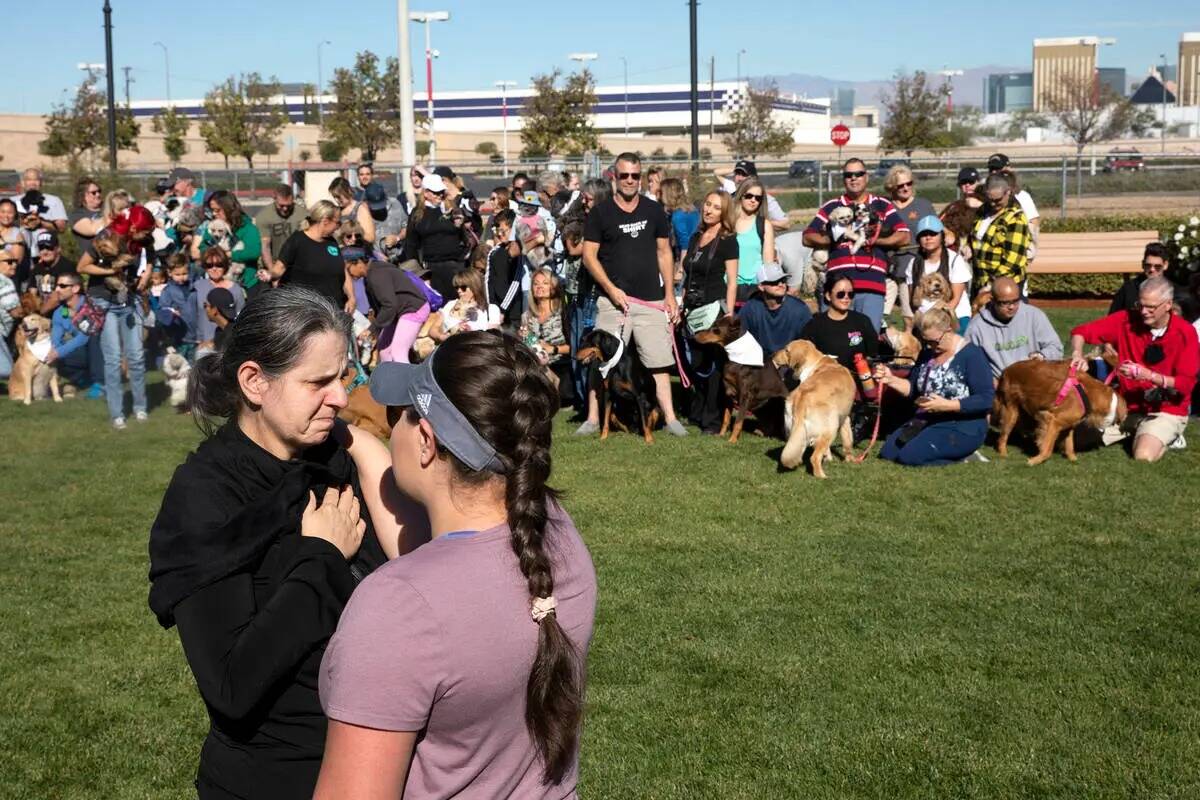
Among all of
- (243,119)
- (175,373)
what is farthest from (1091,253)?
(243,119)

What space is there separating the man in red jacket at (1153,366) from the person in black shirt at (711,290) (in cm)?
278

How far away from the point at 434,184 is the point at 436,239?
1.93 ft

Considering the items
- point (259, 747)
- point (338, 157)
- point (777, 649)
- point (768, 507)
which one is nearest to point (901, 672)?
point (777, 649)

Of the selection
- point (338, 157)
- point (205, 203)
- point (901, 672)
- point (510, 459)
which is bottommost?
point (901, 672)

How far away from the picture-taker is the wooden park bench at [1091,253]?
1617 cm

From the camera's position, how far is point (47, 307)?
12898 mm

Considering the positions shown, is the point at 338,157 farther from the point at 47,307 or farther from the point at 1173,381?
the point at 1173,381

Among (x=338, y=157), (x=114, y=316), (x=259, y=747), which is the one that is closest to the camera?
(x=259, y=747)

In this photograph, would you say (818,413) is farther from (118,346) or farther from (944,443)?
(118,346)

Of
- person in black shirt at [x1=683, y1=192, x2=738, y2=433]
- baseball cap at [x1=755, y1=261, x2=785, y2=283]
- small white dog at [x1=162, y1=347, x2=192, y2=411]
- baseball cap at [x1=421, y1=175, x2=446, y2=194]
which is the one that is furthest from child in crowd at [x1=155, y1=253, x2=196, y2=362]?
baseball cap at [x1=755, y1=261, x2=785, y2=283]

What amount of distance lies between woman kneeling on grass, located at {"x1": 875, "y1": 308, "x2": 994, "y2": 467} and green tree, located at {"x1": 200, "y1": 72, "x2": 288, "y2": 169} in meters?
39.2

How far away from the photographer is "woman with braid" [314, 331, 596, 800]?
182cm

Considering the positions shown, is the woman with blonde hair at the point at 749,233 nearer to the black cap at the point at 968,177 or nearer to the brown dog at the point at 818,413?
the brown dog at the point at 818,413

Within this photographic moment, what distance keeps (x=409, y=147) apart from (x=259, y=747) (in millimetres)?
18612
